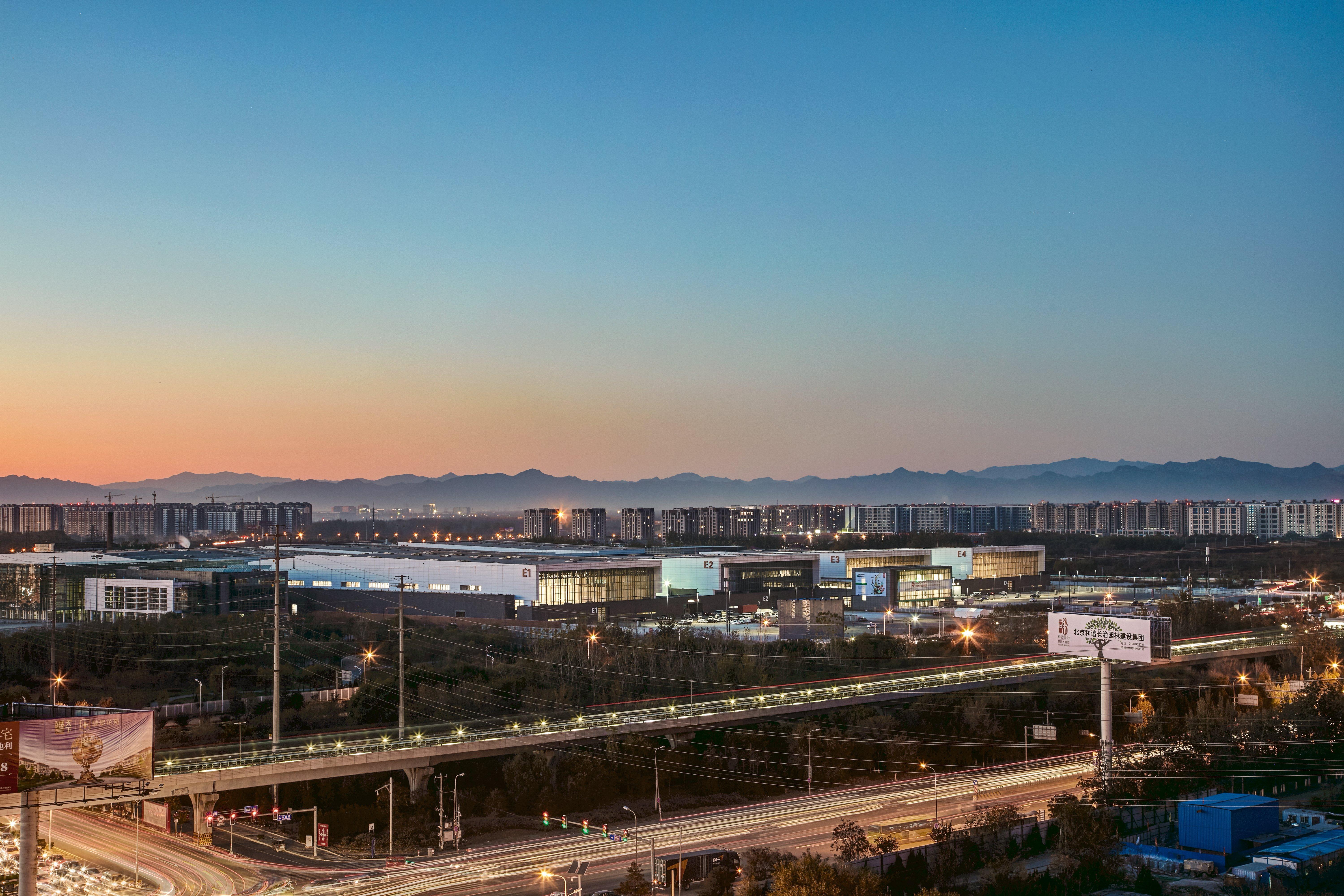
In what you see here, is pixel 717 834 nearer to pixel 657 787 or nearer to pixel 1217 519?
pixel 657 787

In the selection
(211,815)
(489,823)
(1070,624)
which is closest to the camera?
(211,815)

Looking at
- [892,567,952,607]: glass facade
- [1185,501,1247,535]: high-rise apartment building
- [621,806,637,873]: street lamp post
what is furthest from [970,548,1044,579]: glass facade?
[1185,501,1247,535]: high-rise apartment building

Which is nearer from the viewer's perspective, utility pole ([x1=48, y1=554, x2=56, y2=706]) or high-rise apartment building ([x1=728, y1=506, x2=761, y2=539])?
utility pole ([x1=48, y1=554, x2=56, y2=706])

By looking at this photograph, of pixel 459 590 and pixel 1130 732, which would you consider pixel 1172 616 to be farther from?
pixel 459 590

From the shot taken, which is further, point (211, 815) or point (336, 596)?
point (336, 596)

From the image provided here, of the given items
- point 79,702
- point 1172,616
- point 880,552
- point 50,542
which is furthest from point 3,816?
point 50,542

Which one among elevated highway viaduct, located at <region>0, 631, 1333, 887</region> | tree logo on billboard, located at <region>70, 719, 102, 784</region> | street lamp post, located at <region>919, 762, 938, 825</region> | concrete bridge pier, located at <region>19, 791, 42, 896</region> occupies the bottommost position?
street lamp post, located at <region>919, 762, 938, 825</region>

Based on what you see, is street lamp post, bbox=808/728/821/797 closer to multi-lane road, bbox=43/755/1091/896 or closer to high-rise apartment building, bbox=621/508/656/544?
multi-lane road, bbox=43/755/1091/896
